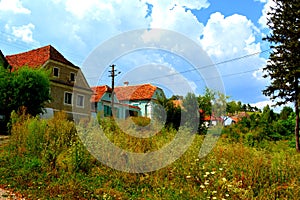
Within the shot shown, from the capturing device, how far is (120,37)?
9898 millimetres

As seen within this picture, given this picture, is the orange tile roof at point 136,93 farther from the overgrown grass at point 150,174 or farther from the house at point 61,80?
the overgrown grass at point 150,174

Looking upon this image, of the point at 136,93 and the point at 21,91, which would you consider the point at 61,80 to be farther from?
the point at 136,93

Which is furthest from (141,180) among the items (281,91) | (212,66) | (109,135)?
(281,91)

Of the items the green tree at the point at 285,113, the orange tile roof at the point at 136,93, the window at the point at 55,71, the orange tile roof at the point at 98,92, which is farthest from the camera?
the orange tile roof at the point at 98,92

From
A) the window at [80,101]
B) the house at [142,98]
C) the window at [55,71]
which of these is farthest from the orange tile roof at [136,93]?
the window at [80,101]

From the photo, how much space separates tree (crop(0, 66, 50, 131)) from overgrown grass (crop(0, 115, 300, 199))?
9.16m

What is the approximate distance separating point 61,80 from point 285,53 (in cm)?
1894

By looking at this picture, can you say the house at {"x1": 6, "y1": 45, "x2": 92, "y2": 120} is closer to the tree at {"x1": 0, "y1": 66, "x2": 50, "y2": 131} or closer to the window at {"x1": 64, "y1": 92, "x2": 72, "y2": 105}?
the window at {"x1": 64, "y1": 92, "x2": 72, "y2": 105}

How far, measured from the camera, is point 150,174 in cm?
687

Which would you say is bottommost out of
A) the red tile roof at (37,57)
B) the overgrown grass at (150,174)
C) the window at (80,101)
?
the overgrown grass at (150,174)

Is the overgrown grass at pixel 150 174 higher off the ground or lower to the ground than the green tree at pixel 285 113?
lower

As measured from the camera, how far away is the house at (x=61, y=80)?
2689 cm

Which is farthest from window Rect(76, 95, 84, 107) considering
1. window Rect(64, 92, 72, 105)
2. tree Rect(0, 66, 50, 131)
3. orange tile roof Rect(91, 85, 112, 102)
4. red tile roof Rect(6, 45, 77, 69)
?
tree Rect(0, 66, 50, 131)

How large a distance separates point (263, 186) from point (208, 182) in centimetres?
100
